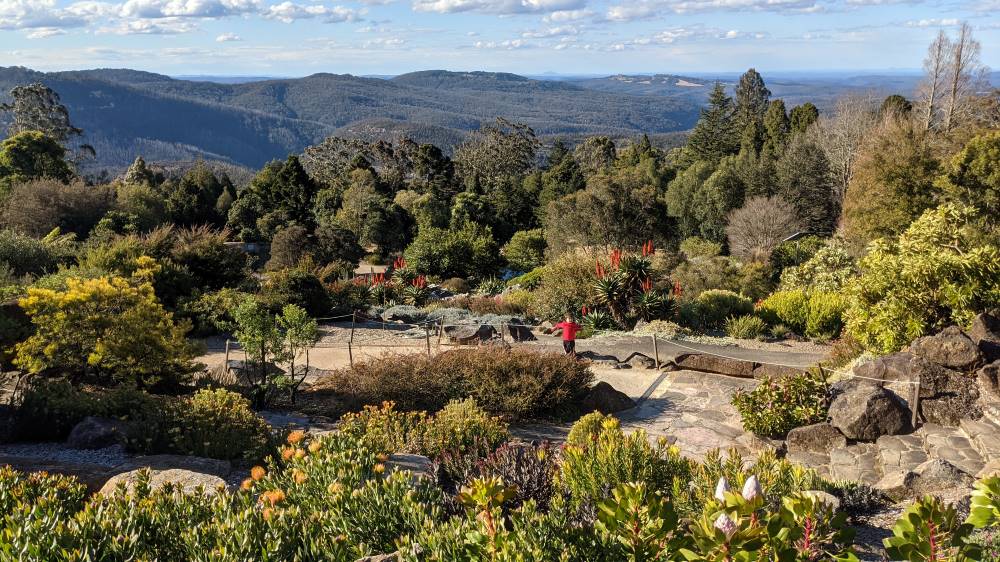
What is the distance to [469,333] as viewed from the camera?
13680 millimetres

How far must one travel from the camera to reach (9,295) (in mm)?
11414

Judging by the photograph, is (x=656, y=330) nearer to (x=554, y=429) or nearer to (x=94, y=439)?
(x=554, y=429)

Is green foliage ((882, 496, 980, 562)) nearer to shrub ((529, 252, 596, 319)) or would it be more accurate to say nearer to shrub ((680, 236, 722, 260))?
shrub ((529, 252, 596, 319))

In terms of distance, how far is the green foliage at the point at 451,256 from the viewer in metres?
25.8

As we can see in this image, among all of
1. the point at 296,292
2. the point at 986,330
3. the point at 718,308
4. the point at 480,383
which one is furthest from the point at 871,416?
the point at 296,292

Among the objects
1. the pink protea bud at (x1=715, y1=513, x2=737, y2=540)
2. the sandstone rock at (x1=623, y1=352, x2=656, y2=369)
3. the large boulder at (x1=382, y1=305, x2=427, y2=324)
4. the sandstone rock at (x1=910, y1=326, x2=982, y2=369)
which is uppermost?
the pink protea bud at (x1=715, y1=513, x2=737, y2=540)

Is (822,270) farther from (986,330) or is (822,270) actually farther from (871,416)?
(871,416)

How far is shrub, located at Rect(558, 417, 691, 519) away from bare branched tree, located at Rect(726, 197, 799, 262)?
22760 mm

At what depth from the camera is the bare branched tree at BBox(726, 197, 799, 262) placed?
89.4 feet

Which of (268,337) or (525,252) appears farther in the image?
(525,252)

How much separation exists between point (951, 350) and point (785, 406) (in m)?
1.69

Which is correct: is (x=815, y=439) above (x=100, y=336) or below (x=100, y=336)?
below

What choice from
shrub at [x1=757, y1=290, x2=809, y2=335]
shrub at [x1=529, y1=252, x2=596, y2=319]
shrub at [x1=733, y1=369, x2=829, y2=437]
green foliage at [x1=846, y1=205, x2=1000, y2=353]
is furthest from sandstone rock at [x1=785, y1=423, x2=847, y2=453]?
shrub at [x1=529, y1=252, x2=596, y2=319]

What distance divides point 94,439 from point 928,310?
29.3 feet
